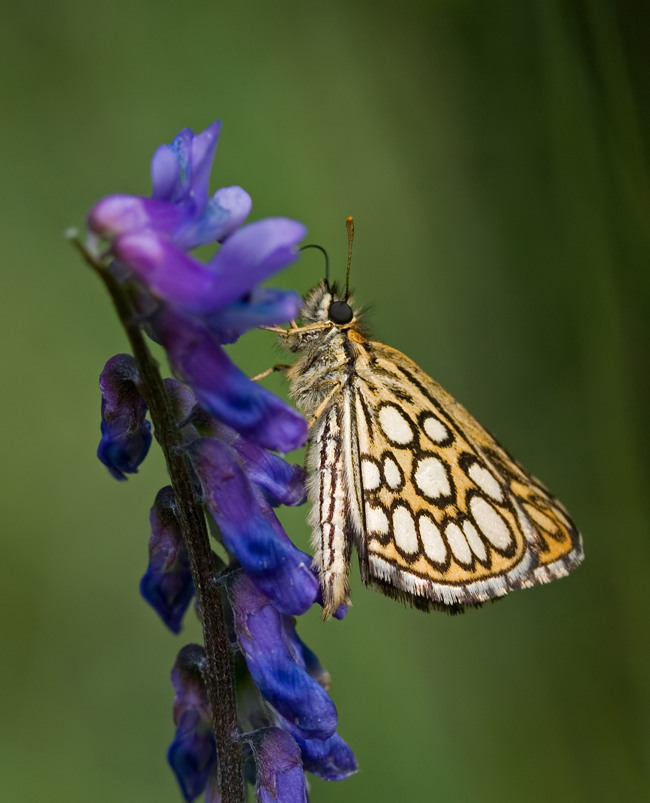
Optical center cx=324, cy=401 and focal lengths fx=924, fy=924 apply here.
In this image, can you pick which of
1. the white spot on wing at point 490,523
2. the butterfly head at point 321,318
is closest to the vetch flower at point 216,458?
the white spot on wing at point 490,523

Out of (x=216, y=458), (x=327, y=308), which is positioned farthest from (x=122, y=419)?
(x=327, y=308)

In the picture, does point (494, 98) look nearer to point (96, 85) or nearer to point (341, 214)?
point (341, 214)

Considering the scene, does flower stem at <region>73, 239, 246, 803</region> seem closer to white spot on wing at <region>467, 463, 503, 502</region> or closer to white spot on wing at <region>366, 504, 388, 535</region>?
white spot on wing at <region>366, 504, 388, 535</region>

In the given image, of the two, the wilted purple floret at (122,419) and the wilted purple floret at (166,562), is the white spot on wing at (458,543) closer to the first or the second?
the wilted purple floret at (166,562)

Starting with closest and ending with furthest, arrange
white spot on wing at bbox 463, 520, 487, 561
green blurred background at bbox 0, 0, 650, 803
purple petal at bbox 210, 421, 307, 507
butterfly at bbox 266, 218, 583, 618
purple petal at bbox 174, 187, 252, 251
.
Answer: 1. purple petal at bbox 174, 187, 252, 251
2. purple petal at bbox 210, 421, 307, 507
3. butterfly at bbox 266, 218, 583, 618
4. white spot on wing at bbox 463, 520, 487, 561
5. green blurred background at bbox 0, 0, 650, 803

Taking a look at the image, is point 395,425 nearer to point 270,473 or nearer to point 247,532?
point 270,473

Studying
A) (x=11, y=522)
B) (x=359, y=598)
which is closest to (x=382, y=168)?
(x=359, y=598)

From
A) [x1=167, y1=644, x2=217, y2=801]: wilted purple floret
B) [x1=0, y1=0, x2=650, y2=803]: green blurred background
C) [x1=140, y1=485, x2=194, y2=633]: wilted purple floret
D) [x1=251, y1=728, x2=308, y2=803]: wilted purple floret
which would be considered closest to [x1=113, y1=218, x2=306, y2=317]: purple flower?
[x1=140, y1=485, x2=194, y2=633]: wilted purple floret
